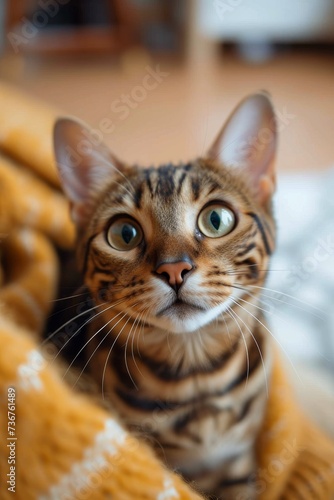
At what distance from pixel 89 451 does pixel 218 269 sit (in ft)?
0.54

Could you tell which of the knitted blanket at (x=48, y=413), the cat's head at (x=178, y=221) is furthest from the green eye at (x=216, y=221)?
the knitted blanket at (x=48, y=413)

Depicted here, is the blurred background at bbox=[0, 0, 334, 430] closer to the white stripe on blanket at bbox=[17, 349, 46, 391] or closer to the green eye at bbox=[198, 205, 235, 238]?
the green eye at bbox=[198, 205, 235, 238]

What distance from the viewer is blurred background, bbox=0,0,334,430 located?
0.48 meters

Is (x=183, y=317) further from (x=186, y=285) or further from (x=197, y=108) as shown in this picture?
(x=197, y=108)

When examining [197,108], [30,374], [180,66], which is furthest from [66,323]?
[180,66]

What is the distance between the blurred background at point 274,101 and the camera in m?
0.48

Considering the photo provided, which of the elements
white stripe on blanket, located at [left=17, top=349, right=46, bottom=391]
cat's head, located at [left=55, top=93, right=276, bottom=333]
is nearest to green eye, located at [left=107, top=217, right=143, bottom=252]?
cat's head, located at [left=55, top=93, right=276, bottom=333]

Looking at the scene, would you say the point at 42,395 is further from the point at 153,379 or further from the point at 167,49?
the point at 167,49

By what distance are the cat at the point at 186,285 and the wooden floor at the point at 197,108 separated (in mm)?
42

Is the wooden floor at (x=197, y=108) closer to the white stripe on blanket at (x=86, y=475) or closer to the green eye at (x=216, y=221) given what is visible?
the green eye at (x=216, y=221)

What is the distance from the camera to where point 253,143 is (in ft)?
1.31

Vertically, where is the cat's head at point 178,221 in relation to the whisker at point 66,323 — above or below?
above

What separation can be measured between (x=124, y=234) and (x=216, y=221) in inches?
2.8

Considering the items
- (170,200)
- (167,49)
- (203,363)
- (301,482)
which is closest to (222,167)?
(170,200)
